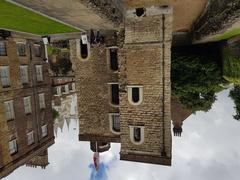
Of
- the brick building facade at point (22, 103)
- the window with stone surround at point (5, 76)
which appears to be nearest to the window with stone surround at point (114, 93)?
the brick building facade at point (22, 103)

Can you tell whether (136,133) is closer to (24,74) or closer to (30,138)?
(30,138)

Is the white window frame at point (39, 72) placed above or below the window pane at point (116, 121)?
above

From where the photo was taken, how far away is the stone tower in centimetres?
1534

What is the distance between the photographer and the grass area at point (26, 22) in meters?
13.7

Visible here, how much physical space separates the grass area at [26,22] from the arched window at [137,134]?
7.50 m

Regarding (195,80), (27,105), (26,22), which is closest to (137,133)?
(195,80)

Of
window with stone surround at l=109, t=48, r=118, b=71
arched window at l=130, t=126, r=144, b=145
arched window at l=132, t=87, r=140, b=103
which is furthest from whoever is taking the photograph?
window with stone surround at l=109, t=48, r=118, b=71

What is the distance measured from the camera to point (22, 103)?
22047mm

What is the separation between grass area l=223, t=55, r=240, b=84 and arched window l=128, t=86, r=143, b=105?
4981 millimetres

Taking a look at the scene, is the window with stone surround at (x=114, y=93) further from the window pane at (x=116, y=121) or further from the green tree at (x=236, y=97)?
the green tree at (x=236, y=97)

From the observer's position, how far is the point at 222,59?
18109mm

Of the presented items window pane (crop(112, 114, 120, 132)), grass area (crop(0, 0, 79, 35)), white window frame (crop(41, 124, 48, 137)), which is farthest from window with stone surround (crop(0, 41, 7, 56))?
window pane (crop(112, 114, 120, 132))

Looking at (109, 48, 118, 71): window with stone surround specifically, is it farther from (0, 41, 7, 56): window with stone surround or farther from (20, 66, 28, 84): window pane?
(20, 66, 28, 84): window pane

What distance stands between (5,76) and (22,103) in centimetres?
256
